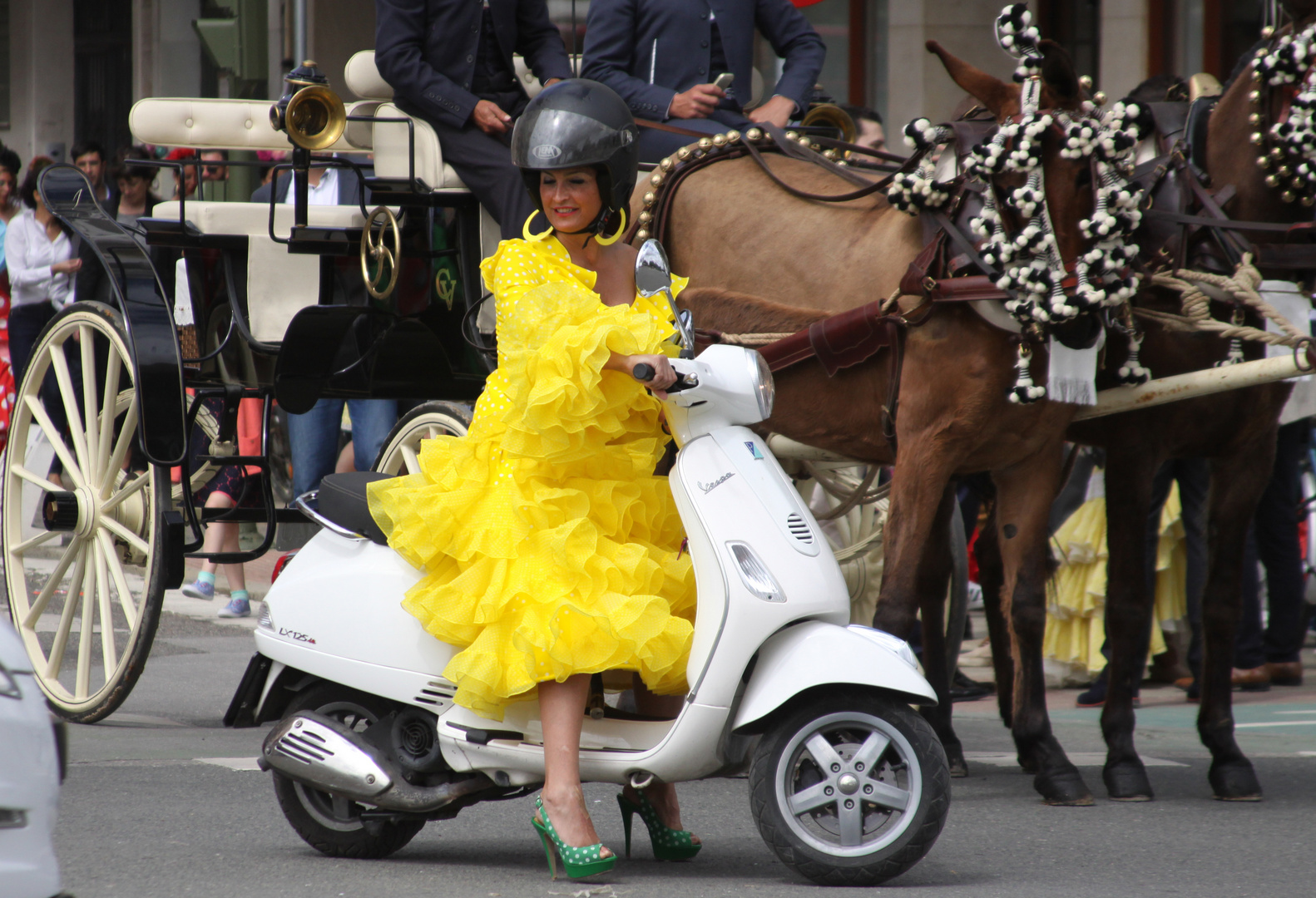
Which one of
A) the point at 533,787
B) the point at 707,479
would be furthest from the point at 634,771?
the point at 707,479

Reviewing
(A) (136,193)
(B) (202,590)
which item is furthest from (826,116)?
(A) (136,193)

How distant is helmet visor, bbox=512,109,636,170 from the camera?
3.98m

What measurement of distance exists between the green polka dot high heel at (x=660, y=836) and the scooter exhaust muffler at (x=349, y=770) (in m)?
0.37

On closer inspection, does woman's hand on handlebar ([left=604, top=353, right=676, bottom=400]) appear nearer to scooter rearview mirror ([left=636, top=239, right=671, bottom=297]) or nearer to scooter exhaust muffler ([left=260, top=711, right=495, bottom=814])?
scooter rearview mirror ([left=636, top=239, right=671, bottom=297])

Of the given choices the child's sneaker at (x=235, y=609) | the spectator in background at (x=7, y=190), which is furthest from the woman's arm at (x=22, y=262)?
the child's sneaker at (x=235, y=609)

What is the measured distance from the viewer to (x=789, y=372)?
17.3 ft

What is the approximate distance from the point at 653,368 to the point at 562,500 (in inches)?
16.2

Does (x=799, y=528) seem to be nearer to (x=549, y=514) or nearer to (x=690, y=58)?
(x=549, y=514)

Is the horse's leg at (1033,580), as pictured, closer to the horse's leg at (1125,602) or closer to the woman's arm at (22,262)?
the horse's leg at (1125,602)

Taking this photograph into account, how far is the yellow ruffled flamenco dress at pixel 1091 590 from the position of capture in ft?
25.3

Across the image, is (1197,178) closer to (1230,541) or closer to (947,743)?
(1230,541)

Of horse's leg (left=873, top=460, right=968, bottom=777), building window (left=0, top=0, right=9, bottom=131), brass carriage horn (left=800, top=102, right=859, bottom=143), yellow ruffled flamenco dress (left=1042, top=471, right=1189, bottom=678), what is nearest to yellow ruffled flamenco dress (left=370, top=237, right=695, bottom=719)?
horse's leg (left=873, top=460, right=968, bottom=777)

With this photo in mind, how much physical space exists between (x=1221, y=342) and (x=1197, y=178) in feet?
1.72

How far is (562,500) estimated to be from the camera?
3.87 m
